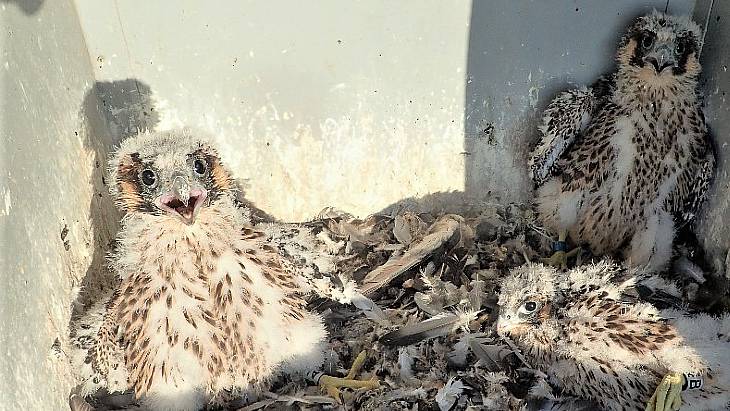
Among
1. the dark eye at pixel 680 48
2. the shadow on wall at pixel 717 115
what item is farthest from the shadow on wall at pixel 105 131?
the shadow on wall at pixel 717 115

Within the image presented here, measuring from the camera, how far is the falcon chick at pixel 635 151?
2.71 m

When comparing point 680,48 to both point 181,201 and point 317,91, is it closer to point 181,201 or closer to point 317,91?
point 317,91

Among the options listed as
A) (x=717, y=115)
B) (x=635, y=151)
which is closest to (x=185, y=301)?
(x=635, y=151)

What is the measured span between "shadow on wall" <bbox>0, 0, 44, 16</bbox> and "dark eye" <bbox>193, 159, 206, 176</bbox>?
800 mm

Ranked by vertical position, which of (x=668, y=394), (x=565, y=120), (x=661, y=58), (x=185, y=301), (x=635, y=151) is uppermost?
(x=661, y=58)

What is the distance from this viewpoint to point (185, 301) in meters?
2.19

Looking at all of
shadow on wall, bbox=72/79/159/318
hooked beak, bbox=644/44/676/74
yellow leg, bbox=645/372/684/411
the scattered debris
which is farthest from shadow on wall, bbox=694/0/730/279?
shadow on wall, bbox=72/79/159/318

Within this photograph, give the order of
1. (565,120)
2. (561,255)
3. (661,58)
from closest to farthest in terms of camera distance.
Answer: (661,58) → (565,120) → (561,255)

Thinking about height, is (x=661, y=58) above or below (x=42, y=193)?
above

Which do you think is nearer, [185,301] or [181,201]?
[181,201]

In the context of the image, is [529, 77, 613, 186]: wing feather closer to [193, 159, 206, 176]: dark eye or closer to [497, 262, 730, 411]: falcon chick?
[497, 262, 730, 411]: falcon chick

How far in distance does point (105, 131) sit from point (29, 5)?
0.68 meters

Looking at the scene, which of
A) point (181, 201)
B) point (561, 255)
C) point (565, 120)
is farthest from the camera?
point (561, 255)

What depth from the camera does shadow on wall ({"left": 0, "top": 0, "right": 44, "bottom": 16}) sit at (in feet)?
7.20
